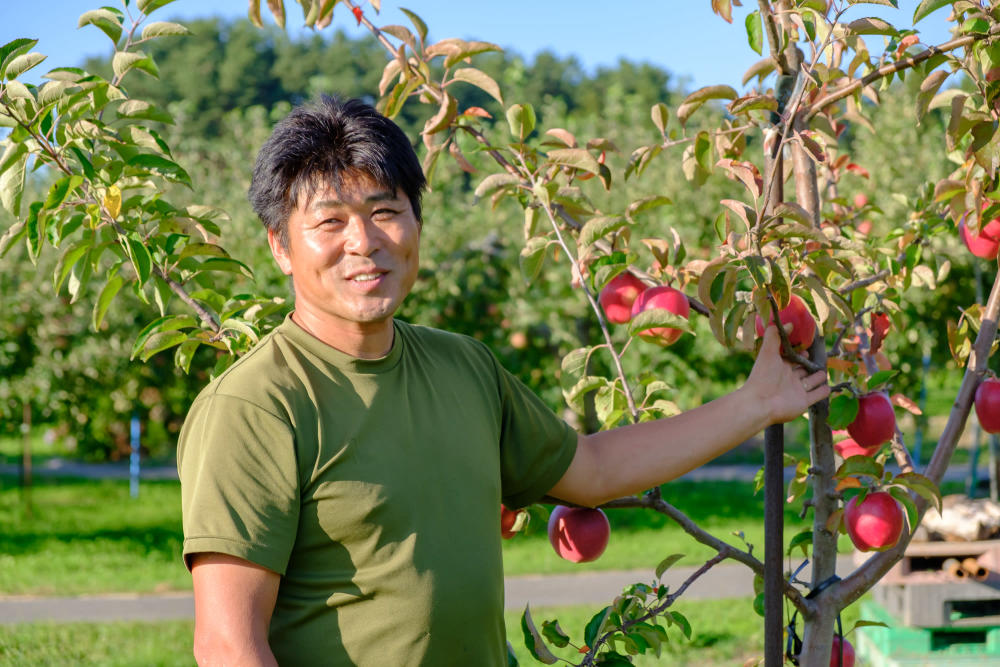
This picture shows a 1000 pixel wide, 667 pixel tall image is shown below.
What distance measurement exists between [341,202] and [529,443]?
1.49 feet

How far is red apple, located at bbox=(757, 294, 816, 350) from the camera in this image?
1.53 metres

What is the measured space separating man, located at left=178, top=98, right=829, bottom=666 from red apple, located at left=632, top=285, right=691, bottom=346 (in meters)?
0.24

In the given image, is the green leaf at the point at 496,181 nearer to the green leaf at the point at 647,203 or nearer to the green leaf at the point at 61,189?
the green leaf at the point at 647,203

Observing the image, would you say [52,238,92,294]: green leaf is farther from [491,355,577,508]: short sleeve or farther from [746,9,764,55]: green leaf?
[746,9,764,55]: green leaf

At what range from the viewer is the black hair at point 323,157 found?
4.17 ft

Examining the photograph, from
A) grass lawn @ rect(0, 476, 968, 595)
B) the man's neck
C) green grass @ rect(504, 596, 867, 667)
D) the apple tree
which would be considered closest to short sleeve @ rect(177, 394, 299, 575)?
the man's neck

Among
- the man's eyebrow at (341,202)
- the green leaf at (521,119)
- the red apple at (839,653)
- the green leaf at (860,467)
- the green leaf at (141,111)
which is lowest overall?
the red apple at (839,653)

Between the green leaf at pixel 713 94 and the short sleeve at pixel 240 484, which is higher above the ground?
the green leaf at pixel 713 94

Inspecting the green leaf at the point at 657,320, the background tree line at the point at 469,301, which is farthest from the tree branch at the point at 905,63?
the background tree line at the point at 469,301

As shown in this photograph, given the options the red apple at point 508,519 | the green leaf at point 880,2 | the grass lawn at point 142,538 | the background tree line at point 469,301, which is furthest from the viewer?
the background tree line at point 469,301

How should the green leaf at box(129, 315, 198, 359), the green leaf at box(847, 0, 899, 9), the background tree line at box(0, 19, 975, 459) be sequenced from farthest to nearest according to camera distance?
the background tree line at box(0, 19, 975, 459), the green leaf at box(129, 315, 198, 359), the green leaf at box(847, 0, 899, 9)

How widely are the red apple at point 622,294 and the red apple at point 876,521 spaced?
508 mm

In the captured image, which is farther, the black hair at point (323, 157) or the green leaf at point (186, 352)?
the green leaf at point (186, 352)

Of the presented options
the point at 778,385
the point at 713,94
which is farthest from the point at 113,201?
the point at 778,385
